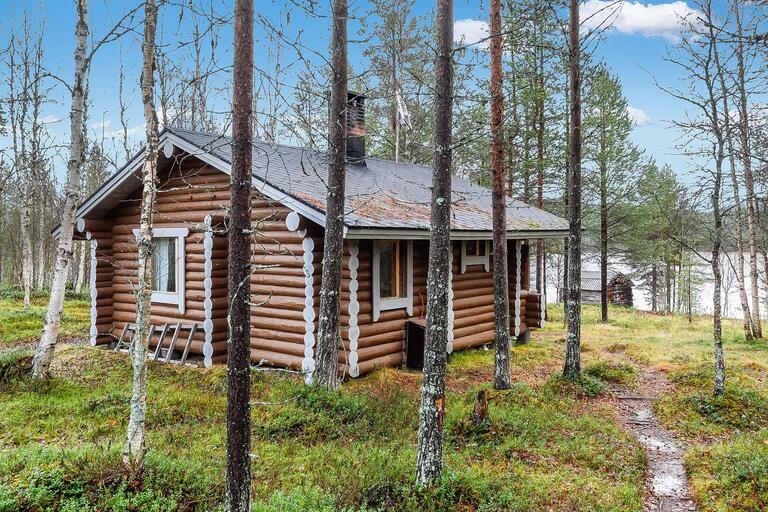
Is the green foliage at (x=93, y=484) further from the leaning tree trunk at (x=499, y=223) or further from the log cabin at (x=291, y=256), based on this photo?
the leaning tree trunk at (x=499, y=223)

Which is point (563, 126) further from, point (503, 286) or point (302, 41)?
point (302, 41)

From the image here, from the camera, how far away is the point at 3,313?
16031mm

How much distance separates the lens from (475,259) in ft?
40.8

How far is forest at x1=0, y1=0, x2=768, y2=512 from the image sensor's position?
4758 millimetres

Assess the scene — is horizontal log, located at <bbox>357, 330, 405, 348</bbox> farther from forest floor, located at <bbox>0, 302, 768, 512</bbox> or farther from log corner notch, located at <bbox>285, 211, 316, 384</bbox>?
log corner notch, located at <bbox>285, 211, 316, 384</bbox>

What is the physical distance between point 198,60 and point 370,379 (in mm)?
19157

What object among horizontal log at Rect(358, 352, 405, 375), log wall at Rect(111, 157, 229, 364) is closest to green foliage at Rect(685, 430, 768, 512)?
horizontal log at Rect(358, 352, 405, 375)

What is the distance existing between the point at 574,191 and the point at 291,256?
18.0ft

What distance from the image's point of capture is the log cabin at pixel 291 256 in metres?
9.08

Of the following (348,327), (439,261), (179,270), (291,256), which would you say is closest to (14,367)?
(179,270)

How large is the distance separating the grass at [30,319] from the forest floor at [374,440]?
301 centimetres

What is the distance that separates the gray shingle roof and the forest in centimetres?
17

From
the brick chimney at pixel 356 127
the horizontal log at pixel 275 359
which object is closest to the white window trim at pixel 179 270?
the horizontal log at pixel 275 359

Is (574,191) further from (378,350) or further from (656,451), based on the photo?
(378,350)
